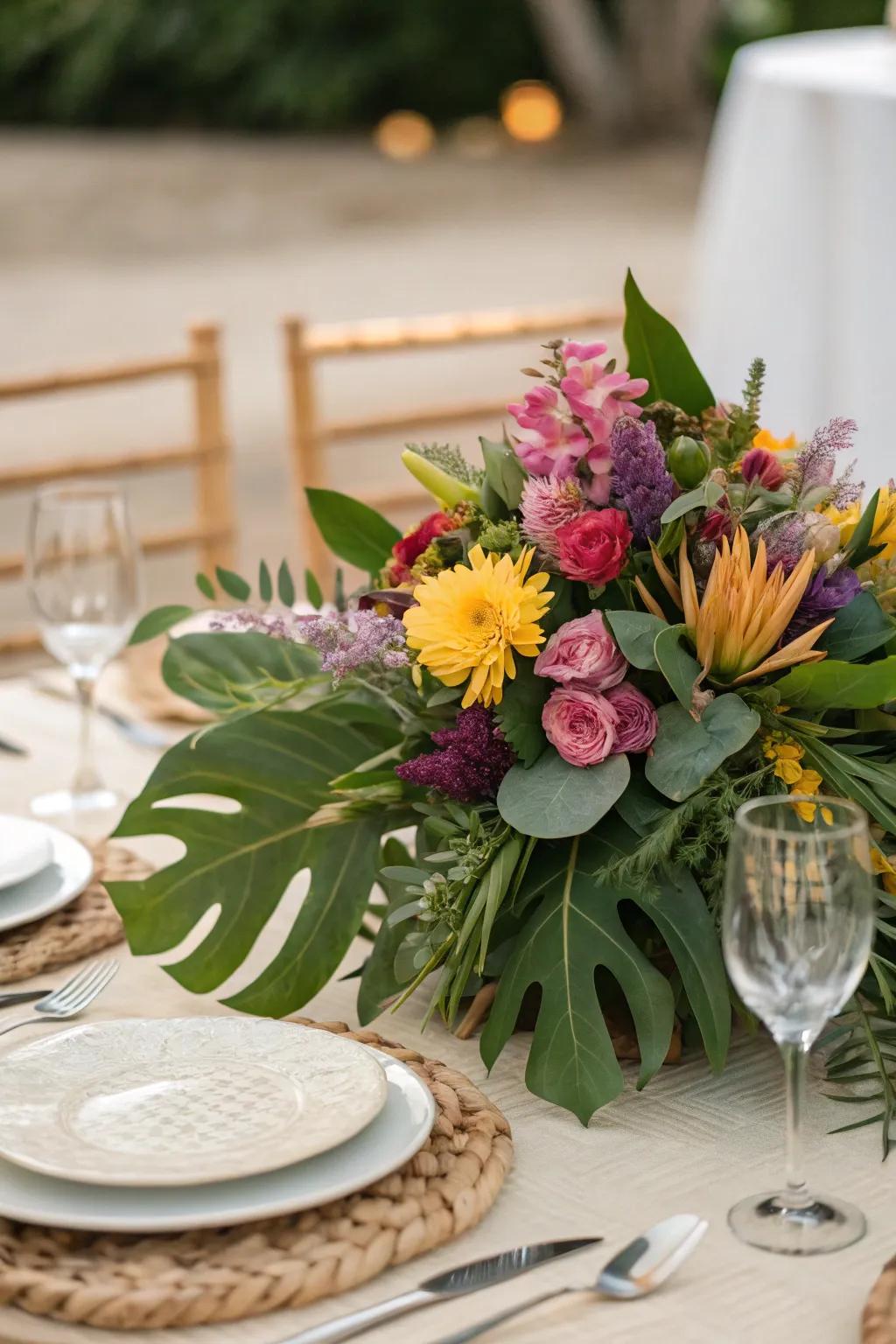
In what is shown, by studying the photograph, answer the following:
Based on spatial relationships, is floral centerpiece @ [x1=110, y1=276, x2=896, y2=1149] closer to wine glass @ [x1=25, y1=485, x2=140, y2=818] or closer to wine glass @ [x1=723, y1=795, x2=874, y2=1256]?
wine glass @ [x1=723, y1=795, x2=874, y2=1256]

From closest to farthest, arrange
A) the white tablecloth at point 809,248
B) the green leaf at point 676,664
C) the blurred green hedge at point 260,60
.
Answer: the green leaf at point 676,664 → the white tablecloth at point 809,248 → the blurred green hedge at point 260,60

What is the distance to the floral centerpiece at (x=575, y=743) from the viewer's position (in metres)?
0.76

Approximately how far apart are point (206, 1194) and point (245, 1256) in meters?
0.03

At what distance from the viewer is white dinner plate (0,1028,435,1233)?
0.62m

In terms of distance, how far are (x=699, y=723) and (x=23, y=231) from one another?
8965 mm

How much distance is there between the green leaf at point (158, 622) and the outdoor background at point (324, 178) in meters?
5.06

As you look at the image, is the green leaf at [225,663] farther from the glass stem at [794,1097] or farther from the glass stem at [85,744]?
the glass stem at [794,1097]

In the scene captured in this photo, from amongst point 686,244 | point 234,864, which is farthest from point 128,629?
point 686,244

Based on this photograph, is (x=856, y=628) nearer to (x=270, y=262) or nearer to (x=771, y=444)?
(x=771, y=444)

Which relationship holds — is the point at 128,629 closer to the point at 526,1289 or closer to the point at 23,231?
the point at 526,1289

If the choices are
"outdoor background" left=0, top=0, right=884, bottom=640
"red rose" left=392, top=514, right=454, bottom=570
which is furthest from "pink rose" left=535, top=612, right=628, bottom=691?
"outdoor background" left=0, top=0, right=884, bottom=640

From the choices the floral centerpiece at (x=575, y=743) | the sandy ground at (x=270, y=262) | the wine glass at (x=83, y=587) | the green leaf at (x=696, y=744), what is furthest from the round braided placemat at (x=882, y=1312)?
the sandy ground at (x=270, y=262)

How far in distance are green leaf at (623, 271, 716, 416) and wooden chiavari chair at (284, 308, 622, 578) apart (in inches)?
48.6

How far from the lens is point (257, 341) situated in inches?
283
